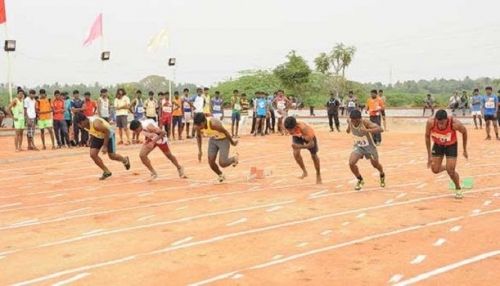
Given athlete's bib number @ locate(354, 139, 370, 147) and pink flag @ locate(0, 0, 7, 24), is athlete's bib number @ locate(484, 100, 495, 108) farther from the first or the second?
pink flag @ locate(0, 0, 7, 24)

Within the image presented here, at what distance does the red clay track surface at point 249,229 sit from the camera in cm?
613

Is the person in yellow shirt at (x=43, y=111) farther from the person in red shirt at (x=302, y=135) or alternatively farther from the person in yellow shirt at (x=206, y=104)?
the person in red shirt at (x=302, y=135)

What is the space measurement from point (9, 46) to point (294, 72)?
37739 millimetres

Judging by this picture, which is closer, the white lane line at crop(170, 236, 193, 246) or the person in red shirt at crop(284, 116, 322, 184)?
the white lane line at crop(170, 236, 193, 246)

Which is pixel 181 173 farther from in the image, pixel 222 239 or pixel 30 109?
pixel 30 109

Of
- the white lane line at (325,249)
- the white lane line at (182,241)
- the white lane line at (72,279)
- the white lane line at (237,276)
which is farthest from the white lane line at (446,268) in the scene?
the white lane line at (72,279)

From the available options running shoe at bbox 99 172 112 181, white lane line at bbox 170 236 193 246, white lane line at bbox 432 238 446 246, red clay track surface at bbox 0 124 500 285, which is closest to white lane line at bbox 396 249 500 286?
red clay track surface at bbox 0 124 500 285

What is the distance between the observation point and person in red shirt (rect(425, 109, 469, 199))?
9.80 m

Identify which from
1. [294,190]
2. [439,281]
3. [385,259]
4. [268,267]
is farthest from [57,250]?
[294,190]

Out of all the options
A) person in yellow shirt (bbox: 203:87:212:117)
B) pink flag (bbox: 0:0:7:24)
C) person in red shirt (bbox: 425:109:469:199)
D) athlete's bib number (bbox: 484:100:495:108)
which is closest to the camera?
person in red shirt (bbox: 425:109:469:199)

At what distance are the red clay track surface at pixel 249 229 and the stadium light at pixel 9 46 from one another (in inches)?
287

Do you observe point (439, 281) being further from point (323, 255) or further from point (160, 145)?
point (160, 145)

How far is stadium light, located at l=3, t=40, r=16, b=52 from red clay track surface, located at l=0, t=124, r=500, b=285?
7295 millimetres

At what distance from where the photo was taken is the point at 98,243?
7.47 m
